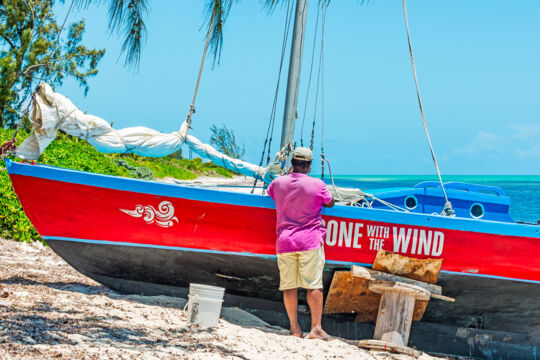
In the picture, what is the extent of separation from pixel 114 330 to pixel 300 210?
1985 millimetres

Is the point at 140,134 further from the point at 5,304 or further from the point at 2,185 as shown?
the point at 2,185

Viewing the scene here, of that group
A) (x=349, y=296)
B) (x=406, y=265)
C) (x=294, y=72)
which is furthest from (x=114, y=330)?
(x=294, y=72)

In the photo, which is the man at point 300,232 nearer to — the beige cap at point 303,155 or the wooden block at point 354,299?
the beige cap at point 303,155

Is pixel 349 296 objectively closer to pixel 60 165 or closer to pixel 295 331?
pixel 295 331

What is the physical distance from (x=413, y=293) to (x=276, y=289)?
1460 mm

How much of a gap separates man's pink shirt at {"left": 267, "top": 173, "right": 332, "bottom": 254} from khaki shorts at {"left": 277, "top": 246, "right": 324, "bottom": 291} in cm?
7

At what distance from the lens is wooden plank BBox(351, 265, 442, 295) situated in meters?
6.09

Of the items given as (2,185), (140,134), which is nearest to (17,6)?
(2,185)

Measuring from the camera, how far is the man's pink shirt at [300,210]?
5684 millimetres

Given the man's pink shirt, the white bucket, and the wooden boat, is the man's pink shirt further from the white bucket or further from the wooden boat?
the white bucket

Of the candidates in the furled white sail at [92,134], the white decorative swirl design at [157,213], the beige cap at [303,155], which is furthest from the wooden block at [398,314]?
the white decorative swirl design at [157,213]

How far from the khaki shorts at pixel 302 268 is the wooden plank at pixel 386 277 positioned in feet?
1.53

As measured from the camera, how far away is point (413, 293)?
5.98 meters

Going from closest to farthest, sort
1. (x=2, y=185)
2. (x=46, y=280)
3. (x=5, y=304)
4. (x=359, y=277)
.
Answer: (x=5, y=304), (x=359, y=277), (x=46, y=280), (x=2, y=185)
